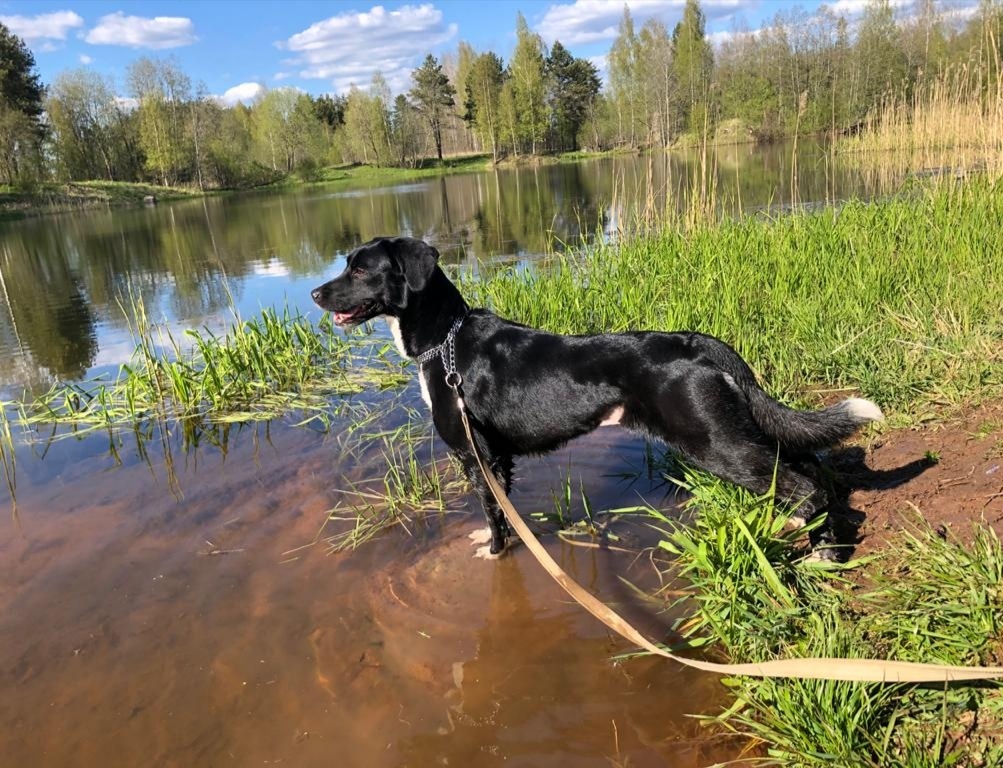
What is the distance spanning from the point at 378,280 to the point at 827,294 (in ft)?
13.4

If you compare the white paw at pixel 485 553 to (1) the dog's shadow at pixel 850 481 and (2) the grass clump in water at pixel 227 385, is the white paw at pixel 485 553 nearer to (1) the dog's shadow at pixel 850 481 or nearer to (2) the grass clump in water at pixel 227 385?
(1) the dog's shadow at pixel 850 481

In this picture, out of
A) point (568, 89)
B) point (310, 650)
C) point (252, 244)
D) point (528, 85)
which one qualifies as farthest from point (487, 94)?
point (310, 650)

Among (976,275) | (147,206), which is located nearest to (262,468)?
(976,275)

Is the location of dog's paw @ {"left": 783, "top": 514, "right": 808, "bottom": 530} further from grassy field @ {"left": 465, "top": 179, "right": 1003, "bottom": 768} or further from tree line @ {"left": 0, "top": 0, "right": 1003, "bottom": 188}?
tree line @ {"left": 0, "top": 0, "right": 1003, "bottom": 188}

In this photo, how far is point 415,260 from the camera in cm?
385

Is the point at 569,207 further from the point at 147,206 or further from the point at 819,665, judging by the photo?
the point at 147,206

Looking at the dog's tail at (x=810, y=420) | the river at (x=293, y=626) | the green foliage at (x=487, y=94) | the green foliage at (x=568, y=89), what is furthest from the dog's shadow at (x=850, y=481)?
the green foliage at (x=568, y=89)

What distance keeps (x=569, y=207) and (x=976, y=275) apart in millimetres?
16474

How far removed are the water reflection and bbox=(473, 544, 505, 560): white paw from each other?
14.3 ft

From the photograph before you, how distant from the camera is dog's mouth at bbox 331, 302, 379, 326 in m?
3.96

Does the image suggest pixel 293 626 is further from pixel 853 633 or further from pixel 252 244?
pixel 252 244

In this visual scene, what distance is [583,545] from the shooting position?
3879 millimetres

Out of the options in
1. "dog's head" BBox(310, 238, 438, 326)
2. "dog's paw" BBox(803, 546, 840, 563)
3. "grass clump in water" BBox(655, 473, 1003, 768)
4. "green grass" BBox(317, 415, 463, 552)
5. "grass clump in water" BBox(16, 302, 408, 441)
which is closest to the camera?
"grass clump in water" BBox(655, 473, 1003, 768)

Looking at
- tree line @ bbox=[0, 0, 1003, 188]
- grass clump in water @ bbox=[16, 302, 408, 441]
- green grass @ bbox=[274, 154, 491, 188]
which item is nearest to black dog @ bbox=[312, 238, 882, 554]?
grass clump in water @ bbox=[16, 302, 408, 441]
